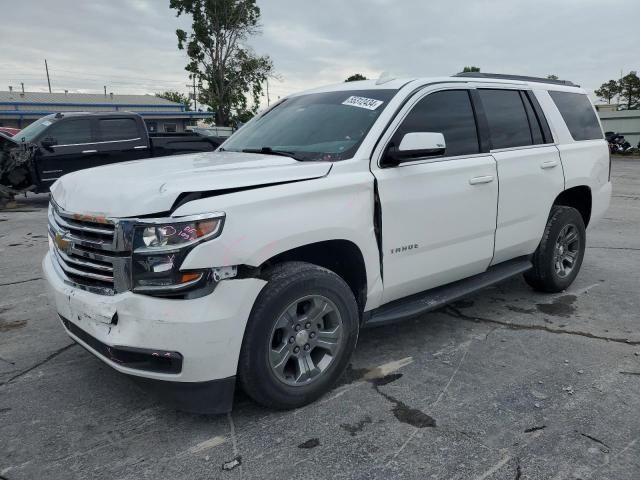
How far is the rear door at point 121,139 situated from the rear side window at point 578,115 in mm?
8962

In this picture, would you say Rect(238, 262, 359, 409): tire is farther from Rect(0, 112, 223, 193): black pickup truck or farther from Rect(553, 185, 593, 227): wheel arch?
Rect(0, 112, 223, 193): black pickup truck

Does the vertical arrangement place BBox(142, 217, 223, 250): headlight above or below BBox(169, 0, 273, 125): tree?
below

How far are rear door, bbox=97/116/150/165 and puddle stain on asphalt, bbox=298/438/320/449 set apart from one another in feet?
32.4

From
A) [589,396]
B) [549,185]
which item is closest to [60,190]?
[589,396]

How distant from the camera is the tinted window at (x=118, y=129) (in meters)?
11.3

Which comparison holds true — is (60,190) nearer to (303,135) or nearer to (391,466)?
(303,135)

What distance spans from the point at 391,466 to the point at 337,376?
74 centimetres

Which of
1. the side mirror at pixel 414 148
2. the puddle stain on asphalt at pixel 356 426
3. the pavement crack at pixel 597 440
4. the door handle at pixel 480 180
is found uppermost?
the side mirror at pixel 414 148

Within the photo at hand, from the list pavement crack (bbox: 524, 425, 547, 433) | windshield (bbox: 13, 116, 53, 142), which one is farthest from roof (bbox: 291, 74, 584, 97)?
windshield (bbox: 13, 116, 53, 142)

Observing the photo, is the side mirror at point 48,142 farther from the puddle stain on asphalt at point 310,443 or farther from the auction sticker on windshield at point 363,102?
the puddle stain on asphalt at point 310,443

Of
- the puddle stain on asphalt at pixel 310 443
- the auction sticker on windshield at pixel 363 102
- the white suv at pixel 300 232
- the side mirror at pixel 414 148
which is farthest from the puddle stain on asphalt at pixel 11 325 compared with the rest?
the side mirror at pixel 414 148

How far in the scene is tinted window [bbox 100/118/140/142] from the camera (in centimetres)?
1133

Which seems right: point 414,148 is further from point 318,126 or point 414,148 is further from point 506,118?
point 506,118

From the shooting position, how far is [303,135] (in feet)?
12.2
